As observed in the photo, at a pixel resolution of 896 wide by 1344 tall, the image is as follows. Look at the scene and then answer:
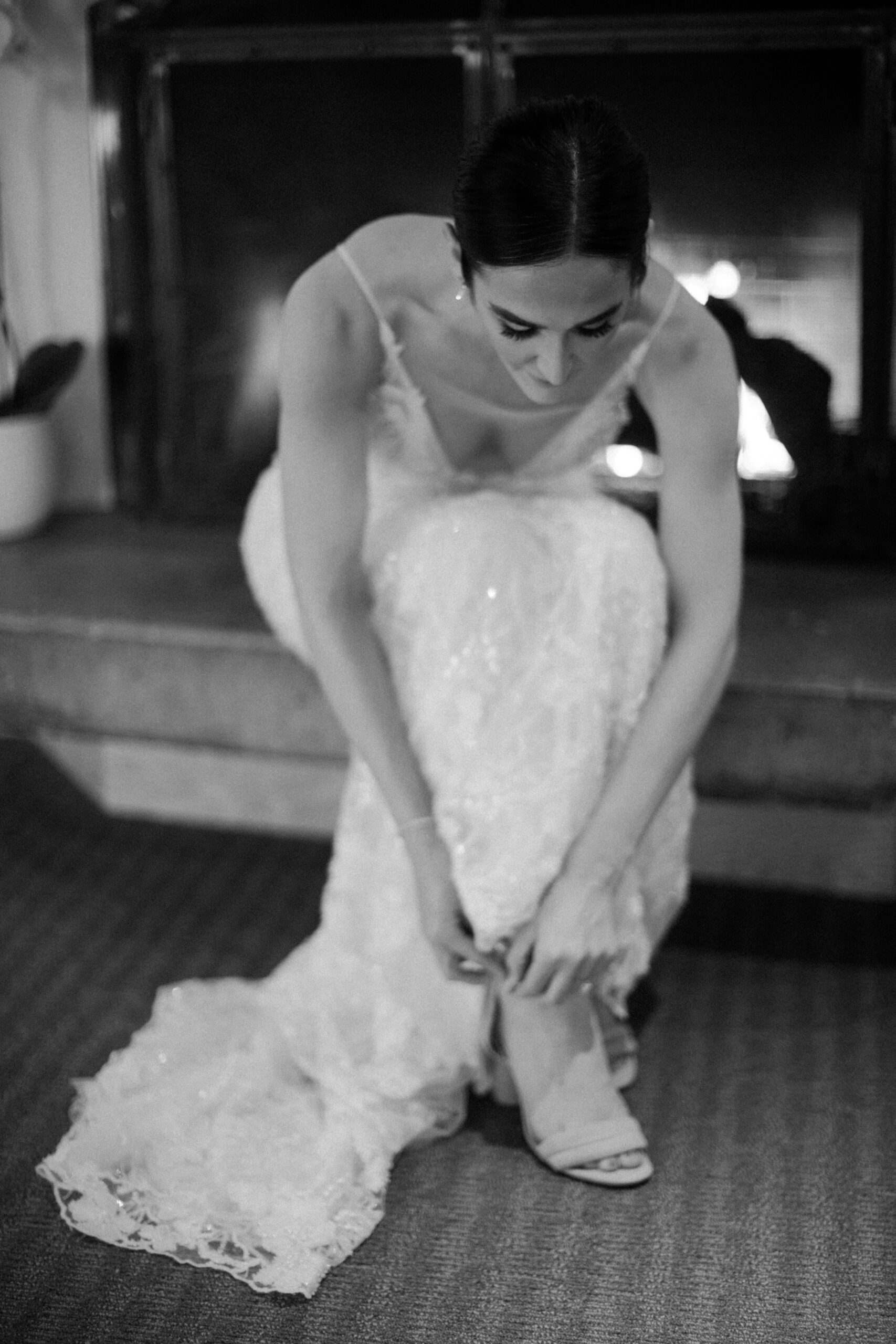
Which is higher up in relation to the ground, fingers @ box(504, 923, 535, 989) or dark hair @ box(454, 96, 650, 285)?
dark hair @ box(454, 96, 650, 285)

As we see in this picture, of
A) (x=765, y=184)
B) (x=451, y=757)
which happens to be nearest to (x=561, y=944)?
(x=451, y=757)

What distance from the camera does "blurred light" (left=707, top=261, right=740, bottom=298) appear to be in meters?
1.70

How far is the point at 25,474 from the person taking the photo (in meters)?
1.84

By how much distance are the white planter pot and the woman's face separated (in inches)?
37.5

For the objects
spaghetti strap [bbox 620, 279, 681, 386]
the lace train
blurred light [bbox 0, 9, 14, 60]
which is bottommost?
the lace train

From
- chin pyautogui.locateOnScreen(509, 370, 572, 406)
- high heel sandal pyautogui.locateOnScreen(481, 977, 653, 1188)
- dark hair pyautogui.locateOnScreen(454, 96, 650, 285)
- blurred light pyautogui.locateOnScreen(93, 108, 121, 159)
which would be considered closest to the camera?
dark hair pyautogui.locateOnScreen(454, 96, 650, 285)

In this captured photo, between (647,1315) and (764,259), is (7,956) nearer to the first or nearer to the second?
(647,1315)

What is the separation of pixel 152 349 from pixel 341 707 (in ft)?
2.92

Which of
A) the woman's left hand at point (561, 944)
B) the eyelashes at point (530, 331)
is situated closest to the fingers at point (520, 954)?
the woman's left hand at point (561, 944)

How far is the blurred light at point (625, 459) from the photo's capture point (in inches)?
70.3

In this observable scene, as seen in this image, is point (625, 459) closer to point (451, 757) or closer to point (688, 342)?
point (688, 342)

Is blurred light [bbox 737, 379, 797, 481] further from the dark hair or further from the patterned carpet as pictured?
the dark hair

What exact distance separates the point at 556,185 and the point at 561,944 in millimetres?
531

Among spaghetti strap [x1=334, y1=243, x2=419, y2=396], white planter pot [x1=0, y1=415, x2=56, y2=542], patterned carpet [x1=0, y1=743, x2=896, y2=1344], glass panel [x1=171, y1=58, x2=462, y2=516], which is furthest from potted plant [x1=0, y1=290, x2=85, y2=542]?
spaghetti strap [x1=334, y1=243, x2=419, y2=396]
